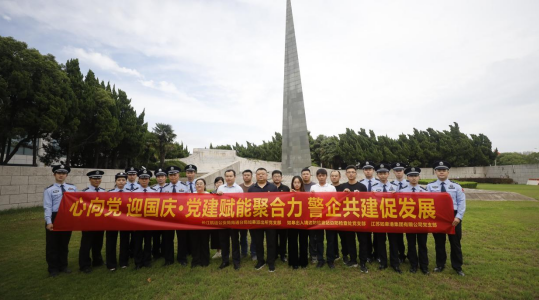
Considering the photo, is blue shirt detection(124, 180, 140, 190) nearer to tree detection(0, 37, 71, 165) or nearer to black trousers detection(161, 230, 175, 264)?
black trousers detection(161, 230, 175, 264)

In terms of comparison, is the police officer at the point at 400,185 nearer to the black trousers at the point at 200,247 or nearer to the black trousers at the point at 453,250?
the black trousers at the point at 453,250

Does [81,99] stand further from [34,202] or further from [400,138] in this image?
[400,138]

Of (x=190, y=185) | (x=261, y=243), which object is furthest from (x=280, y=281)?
(x=190, y=185)

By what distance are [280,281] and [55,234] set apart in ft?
13.4

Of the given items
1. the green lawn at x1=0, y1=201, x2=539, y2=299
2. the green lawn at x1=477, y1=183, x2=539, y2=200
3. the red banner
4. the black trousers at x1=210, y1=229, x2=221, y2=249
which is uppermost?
the red banner

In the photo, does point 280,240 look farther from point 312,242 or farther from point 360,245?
point 360,245

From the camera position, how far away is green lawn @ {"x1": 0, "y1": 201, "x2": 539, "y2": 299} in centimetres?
362

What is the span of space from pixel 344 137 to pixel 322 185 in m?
37.5

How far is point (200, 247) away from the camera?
4.79 m

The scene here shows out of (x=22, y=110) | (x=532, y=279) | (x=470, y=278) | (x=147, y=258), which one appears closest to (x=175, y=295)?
(x=147, y=258)

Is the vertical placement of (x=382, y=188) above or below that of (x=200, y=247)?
above

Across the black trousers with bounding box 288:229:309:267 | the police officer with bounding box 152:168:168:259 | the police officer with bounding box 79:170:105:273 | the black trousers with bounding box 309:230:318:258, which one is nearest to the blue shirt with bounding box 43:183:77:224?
the police officer with bounding box 79:170:105:273

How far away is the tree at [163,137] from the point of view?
3008cm

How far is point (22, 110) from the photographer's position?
484 inches
